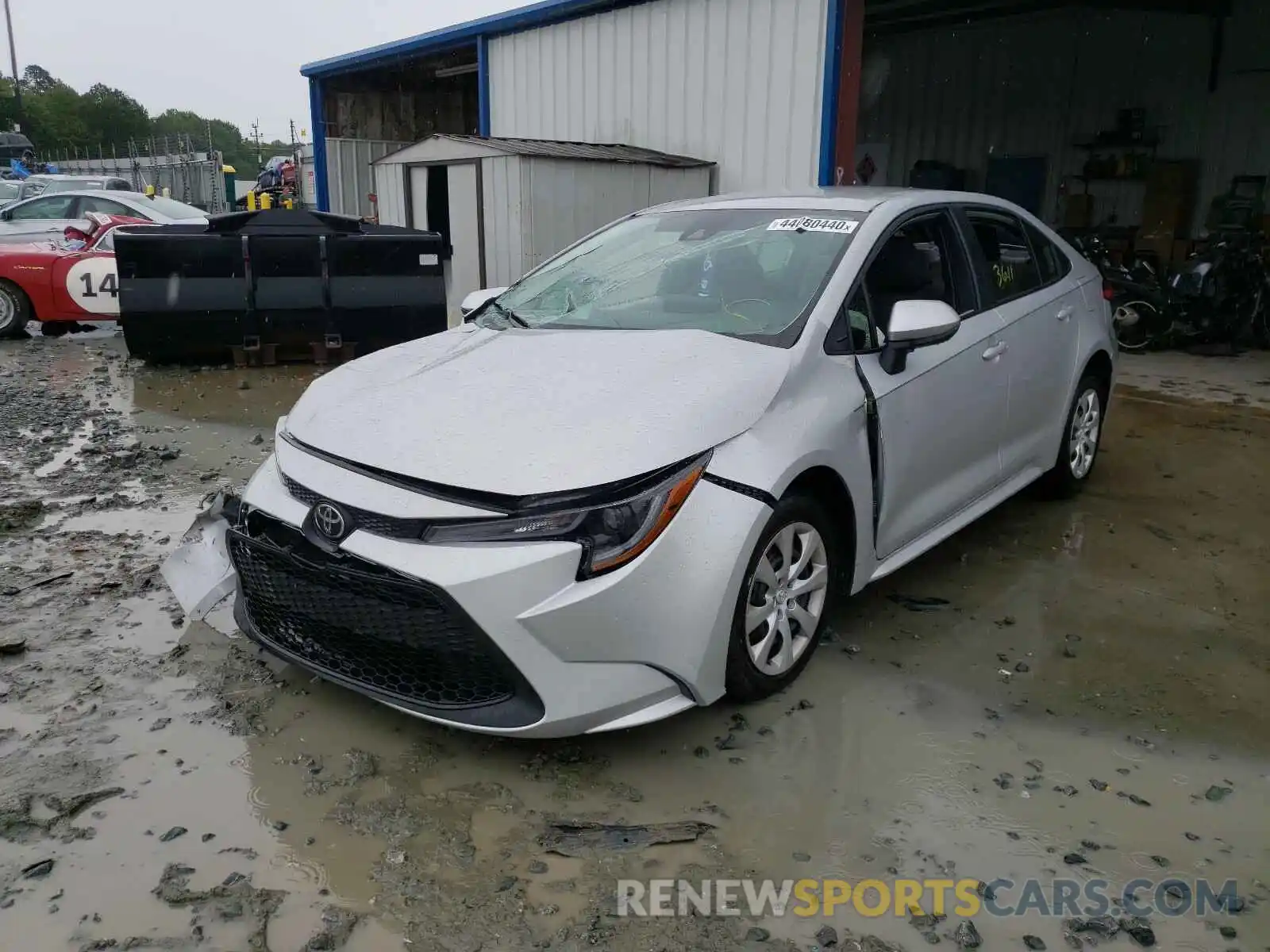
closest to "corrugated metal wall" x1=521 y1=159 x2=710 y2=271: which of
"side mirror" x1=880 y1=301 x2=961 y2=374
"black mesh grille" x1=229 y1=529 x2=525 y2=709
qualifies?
"side mirror" x1=880 y1=301 x2=961 y2=374

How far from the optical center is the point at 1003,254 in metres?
4.36

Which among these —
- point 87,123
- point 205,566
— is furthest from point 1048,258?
point 87,123

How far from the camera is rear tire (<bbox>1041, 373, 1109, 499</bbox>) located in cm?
487

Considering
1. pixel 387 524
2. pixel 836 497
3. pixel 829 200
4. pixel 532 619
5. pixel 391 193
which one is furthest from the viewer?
pixel 391 193

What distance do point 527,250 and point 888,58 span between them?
30.4ft

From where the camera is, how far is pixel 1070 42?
13531 millimetres

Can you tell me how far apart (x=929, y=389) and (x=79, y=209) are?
41.8 ft

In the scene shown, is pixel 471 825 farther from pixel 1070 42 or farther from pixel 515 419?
pixel 1070 42

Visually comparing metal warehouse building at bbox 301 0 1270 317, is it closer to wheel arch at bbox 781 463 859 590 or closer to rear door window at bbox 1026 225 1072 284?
rear door window at bbox 1026 225 1072 284

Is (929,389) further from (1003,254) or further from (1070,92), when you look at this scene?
(1070,92)

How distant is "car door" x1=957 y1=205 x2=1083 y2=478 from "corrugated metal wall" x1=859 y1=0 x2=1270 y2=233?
9.33 m

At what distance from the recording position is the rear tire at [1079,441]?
4871 mm

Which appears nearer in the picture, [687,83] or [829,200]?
[829,200]

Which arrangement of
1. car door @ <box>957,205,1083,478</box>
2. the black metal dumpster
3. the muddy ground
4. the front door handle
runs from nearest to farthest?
1. the muddy ground
2. the front door handle
3. car door @ <box>957,205,1083,478</box>
4. the black metal dumpster
